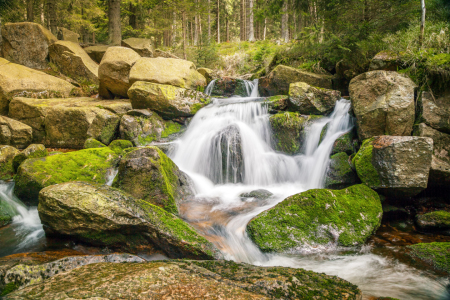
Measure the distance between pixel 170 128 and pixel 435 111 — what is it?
8070 mm

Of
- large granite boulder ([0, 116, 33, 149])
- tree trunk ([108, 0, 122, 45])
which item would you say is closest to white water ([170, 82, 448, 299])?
large granite boulder ([0, 116, 33, 149])

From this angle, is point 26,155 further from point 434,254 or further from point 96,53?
point 96,53

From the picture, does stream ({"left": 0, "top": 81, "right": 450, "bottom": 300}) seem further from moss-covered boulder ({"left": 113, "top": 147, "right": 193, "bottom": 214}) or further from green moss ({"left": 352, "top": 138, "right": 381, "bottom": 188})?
green moss ({"left": 352, "top": 138, "right": 381, "bottom": 188})

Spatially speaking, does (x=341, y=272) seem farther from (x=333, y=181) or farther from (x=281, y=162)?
(x=281, y=162)

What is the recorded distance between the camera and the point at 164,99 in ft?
30.0

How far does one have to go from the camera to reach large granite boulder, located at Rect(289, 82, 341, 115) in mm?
8273

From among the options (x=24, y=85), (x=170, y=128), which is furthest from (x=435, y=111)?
(x=24, y=85)

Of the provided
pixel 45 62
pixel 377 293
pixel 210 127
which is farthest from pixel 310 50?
pixel 45 62

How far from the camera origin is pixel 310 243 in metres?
4.36

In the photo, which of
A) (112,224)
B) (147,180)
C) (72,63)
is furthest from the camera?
(72,63)

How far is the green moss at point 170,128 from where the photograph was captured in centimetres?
924

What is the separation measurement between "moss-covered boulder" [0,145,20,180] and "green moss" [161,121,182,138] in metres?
4.48

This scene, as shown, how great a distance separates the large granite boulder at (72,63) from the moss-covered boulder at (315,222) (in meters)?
13.3

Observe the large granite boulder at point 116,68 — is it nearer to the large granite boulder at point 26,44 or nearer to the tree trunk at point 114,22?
the tree trunk at point 114,22
